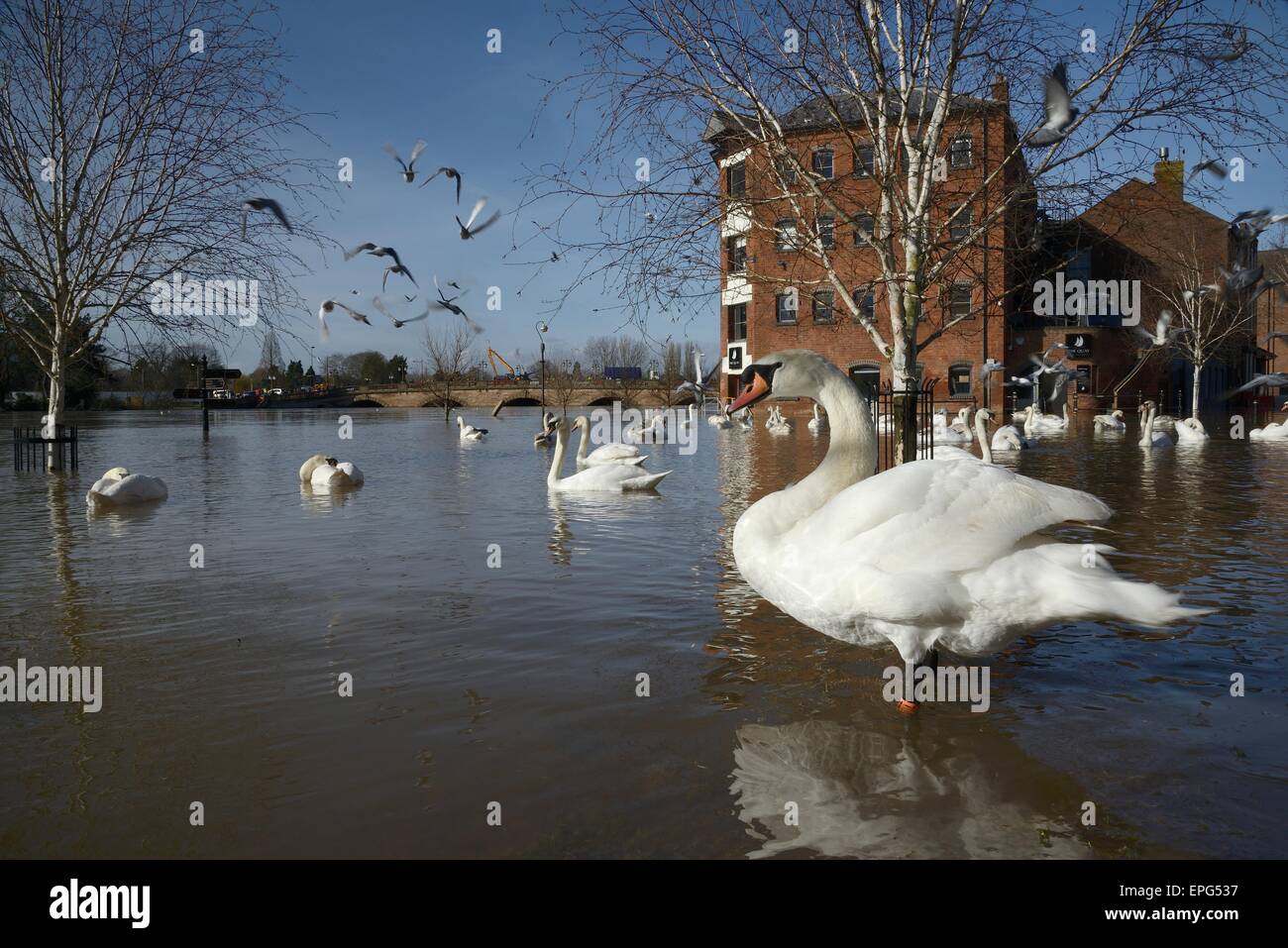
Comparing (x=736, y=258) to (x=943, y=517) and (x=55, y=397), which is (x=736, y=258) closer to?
(x=943, y=517)

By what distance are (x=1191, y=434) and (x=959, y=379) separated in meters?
17.9

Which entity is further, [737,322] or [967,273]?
[737,322]

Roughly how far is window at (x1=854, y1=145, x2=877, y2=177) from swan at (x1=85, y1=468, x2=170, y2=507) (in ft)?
34.6

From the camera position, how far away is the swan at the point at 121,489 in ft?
39.5

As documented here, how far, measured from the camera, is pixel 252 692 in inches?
188

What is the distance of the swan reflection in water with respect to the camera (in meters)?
3.20

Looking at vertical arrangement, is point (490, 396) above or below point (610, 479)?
above

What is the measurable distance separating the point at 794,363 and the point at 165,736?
11.9ft

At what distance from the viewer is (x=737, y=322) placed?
50906 mm

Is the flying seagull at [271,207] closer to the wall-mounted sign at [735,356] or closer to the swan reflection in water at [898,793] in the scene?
the swan reflection in water at [898,793]

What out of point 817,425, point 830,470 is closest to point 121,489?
point 830,470

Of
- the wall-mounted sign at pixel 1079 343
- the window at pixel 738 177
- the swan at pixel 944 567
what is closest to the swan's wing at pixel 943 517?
the swan at pixel 944 567
